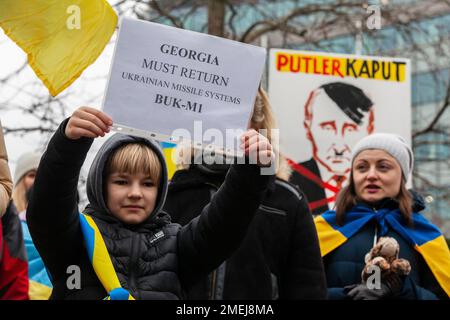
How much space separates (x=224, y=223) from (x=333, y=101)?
3725mm

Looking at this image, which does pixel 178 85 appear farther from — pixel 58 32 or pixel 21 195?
pixel 21 195

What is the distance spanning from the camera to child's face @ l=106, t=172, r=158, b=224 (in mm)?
2967

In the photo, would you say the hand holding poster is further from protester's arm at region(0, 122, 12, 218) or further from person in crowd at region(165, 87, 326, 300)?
protester's arm at region(0, 122, 12, 218)

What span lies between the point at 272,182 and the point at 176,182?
1.47ft

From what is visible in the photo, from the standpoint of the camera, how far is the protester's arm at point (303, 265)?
3803 millimetres

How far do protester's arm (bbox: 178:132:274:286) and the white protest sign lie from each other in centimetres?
13

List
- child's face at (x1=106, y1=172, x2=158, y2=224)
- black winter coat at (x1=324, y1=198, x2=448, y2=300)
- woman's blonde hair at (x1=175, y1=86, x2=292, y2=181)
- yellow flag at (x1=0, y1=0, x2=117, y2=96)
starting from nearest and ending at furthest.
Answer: child's face at (x1=106, y1=172, x2=158, y2=224)
yellow flag at (x1=0, y1=0, x2=117, y2=96)
woman's blonde hair at (x1=175, y1=86, x2=292, y2=181)
black winter coat at (x1=324, y1=198, x2=448, y2=300)

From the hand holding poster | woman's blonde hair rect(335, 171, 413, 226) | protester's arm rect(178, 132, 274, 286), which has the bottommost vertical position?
protester's arm rect(178, 132, 274, 286)

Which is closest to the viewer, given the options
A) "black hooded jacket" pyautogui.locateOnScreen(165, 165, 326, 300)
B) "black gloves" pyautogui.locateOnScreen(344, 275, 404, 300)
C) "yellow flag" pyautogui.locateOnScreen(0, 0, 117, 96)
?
"yellow flag" pyautogui.locateOnScreen(0, 0, 117, 96)

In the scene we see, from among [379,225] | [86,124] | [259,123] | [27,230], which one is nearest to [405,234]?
[379,225]

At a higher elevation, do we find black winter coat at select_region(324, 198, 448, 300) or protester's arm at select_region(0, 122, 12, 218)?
black winter coat at select_region(324, 198, 448, 300)

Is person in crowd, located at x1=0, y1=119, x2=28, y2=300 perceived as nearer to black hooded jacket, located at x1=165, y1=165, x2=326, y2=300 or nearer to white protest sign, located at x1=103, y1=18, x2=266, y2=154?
black hooded jacket, located at x1=165, y1=165, x2=326, y2=300

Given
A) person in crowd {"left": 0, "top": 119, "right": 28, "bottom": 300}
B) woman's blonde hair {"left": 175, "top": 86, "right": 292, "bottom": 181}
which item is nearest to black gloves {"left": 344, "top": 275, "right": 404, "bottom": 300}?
woman's blonde hair {"left": 175, "top": 86, "right": 292, "bottom": 181}

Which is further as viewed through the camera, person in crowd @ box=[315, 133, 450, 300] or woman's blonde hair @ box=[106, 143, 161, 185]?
person in crowd @ box=[315, 133, 450, 300]
